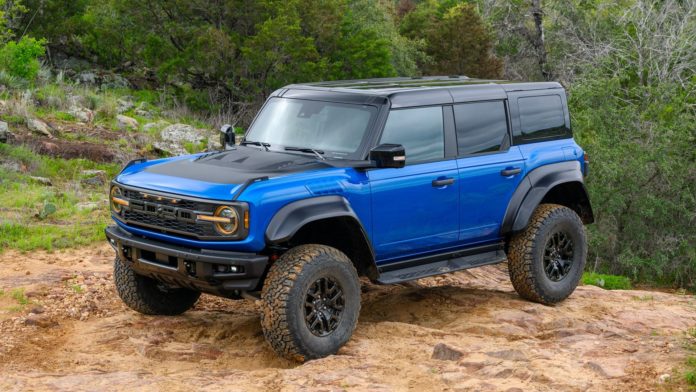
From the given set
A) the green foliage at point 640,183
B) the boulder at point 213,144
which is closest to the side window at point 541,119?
the boulder at point 213,144

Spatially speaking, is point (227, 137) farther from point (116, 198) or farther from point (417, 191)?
point (417, 191)

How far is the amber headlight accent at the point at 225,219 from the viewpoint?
624cm

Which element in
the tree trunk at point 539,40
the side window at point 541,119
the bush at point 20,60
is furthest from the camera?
the tree trunk at point 539,40

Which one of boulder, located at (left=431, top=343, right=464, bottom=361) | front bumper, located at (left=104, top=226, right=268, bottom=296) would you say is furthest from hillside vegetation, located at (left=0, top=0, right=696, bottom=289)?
boulder, located at (left=431, top=343, right=464, bottom=361)

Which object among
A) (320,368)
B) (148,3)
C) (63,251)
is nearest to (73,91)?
(148,3)

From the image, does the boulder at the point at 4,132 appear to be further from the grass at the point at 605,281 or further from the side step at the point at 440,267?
the side step at the point at 440,267

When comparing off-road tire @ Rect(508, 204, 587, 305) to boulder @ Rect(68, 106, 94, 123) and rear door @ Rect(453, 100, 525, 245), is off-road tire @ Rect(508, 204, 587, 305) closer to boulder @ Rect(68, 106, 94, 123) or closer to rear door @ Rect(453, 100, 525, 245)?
rear door @ Rect(453, 100, 525, 245)

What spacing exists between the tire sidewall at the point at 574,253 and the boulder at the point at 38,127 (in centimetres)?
1021

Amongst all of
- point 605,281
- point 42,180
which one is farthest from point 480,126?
point 42,180

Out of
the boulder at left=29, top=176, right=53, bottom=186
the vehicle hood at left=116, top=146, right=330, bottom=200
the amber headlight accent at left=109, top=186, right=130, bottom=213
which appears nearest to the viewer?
the vehicle hood at left=116, top=146, right=330, bottom=200

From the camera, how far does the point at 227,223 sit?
628 centimetres

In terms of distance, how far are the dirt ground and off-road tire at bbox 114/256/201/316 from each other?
0.11 metres

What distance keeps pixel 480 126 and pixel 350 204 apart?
170cm

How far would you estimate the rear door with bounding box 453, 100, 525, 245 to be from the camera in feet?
25.3
